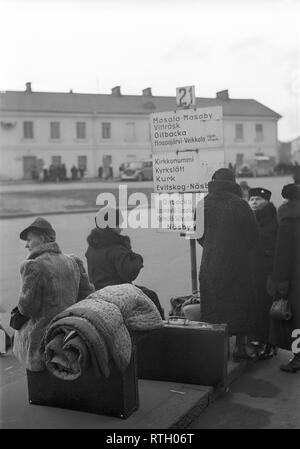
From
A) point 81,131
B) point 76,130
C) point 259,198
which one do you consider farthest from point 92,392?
point 81,131

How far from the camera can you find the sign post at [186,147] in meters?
6.25

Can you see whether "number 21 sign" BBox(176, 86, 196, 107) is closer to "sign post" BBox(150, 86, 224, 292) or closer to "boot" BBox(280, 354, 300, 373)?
"sign post" BBox(150, 86, 224, 292)

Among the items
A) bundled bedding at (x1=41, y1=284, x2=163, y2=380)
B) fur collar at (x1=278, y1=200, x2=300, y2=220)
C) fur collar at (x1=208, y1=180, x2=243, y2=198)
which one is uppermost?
fur collar at (x1=208, y1=180, x2=243, y2=198)

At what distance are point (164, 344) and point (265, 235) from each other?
1.52 m

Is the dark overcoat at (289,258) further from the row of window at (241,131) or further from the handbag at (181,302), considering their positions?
the row of window at (241,131)

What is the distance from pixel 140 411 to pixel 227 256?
1.64 metres

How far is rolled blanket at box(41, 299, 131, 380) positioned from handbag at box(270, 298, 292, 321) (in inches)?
69.2

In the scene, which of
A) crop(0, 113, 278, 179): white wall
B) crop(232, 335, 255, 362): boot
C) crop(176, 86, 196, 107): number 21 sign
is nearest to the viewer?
crop(232, 335, 255, 362): boot

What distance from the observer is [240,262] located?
5.29 metres

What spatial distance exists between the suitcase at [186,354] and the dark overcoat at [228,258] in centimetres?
44

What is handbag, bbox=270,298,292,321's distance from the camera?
17.1ft

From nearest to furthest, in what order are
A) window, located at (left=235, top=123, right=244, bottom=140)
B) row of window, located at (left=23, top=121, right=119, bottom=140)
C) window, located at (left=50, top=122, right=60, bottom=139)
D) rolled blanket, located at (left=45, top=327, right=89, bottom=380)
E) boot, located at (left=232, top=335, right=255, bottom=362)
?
1. rolled blanket, located at (left=45, top=327, right=89, bottom=380)
2. boot, located at (left=232, top=335, right=255, bottom=362)
3. row of window, located at (left=23, top=121, right=119, bottom=140)
4. window, located at (left=50, top=122, right=60, bottom=139)
5. window, located at (left=235, top=123, right=244, bottom=140)

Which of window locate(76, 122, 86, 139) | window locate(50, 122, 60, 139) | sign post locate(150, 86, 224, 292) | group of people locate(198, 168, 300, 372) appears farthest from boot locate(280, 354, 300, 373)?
window locate(76, 122, 86, 139)

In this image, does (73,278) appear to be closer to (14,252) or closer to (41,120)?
(14,252)
